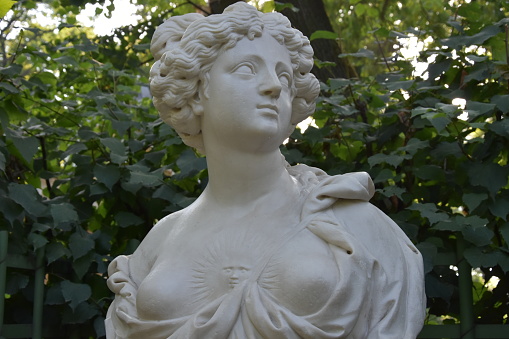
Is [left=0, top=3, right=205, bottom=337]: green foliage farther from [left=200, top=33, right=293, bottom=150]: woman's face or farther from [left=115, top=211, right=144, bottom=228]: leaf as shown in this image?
[left=200, top=33, right=293, bottom=150]: woman's face

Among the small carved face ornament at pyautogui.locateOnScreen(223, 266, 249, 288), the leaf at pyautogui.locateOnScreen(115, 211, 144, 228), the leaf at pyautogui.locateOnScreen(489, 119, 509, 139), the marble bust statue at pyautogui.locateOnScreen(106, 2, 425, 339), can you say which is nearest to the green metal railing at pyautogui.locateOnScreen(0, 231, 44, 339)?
the leaf at pyautogui.locateOnScreen(115, 211, 144, 228)

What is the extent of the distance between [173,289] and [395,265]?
784 mm

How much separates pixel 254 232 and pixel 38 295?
6.16ft

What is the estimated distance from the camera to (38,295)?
16.1 ft

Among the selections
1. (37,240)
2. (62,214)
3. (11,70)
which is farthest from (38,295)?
(11,70)

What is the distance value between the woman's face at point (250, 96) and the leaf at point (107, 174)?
1738 millimetres

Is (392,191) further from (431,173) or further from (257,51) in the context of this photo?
(257,51)

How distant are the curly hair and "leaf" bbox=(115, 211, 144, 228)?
1613 mm

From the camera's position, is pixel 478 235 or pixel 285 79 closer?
pixel 285 79

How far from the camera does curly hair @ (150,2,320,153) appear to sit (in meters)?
3.51

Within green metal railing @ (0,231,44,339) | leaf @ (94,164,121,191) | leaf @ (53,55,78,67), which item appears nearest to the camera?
green metal railing @ (0,231,44,339)

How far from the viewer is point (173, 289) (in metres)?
3.38

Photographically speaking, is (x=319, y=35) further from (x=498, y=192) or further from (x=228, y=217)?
(x=228, y=217)

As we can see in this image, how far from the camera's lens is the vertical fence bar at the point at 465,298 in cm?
464
